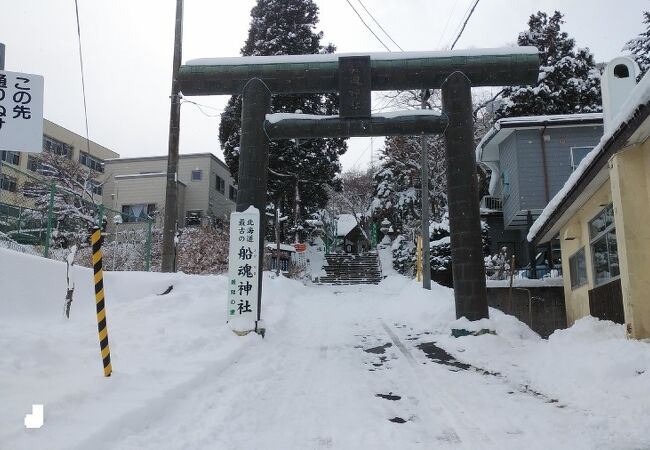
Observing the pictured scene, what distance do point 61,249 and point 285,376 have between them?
23.2 feet

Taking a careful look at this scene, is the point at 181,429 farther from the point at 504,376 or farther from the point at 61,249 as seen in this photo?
the point at 61,249

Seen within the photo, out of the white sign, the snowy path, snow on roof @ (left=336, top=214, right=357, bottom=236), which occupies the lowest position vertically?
the snowy path

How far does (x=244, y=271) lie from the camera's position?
34.0ft

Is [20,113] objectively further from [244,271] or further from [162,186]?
[162,186]

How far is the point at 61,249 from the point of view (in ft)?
37.1

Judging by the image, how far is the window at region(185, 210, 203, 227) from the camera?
113ft

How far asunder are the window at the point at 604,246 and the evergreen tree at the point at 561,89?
21.2 m

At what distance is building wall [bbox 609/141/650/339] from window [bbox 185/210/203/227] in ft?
97.7

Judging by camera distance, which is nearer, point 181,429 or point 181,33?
point 181,429

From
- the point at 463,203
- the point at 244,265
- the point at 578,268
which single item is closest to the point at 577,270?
the point at 578,268

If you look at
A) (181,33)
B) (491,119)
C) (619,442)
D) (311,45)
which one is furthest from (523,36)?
(619,442)

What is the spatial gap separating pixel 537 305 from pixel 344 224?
41.0 metres

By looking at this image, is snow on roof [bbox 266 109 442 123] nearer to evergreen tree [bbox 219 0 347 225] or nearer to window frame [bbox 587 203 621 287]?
window frame [bbox 587 203 621 287]

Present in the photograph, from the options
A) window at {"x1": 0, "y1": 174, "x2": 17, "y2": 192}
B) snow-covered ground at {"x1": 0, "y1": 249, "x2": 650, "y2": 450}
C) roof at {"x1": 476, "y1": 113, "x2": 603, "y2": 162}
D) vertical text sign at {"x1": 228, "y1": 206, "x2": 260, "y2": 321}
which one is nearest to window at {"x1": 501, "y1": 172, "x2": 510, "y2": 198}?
roof at {"x1": 476, "y1": 113, "x2": 603, "y2": 162}
